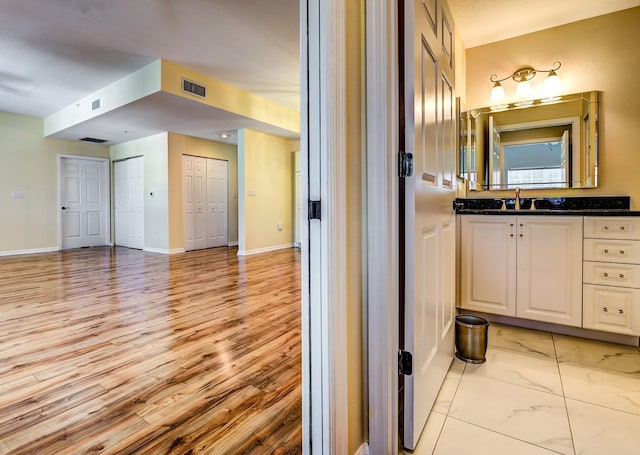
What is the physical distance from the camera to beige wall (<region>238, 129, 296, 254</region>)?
5742 millimetres

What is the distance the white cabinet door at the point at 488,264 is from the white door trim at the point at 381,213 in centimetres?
157

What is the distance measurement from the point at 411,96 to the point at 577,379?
1.68 meters

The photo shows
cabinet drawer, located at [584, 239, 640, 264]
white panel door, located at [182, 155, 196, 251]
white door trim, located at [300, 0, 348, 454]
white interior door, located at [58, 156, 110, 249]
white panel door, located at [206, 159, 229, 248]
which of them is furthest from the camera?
white panel door, located at [206, 159, 229, 248]

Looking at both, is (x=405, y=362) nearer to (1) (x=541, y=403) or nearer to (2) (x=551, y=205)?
(1) (x=541, y=403)

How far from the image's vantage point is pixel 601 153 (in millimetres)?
2377

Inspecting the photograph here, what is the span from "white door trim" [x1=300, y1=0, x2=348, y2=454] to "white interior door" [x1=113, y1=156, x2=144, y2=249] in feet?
21.5

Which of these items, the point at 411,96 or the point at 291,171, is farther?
the point at 291,171

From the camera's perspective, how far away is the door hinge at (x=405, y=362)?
1132 mm

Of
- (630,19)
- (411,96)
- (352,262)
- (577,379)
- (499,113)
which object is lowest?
(577,379)

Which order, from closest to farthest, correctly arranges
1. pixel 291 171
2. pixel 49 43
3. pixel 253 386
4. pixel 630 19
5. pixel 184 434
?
pixel 184 434 → pixel 253 386 → pixel 630 19 → pixel 49 43 → pixel 291 171

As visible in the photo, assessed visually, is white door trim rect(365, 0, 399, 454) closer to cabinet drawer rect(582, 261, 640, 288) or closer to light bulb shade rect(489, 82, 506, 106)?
cabinet drawer rect(582, 261, 640, 288)

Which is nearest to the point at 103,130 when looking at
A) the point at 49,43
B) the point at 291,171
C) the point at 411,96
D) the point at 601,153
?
the point at 49,43

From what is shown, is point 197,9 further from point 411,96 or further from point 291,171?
point 291,171

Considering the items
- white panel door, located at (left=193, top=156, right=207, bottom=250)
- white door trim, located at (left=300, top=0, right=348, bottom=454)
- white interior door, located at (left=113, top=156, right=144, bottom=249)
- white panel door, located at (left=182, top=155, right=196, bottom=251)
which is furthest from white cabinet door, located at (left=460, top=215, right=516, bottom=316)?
white interior door, located at (left=113, top=156, right=144, bottom=249)
